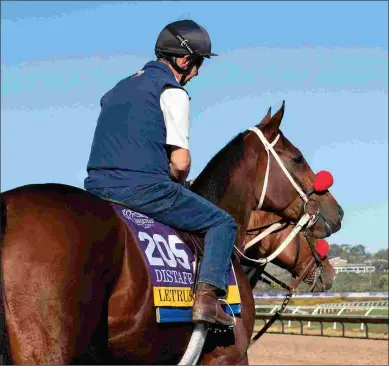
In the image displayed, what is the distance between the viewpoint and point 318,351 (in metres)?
18.1

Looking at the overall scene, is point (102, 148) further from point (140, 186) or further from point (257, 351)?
point (257, 351)

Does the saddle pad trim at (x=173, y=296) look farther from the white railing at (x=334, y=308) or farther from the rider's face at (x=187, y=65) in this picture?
the white railing at (x=334, y=308)

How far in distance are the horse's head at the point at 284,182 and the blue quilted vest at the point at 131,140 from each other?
177 centimetres

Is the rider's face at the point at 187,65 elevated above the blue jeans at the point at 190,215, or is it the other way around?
the rider's face at the point at 187,65

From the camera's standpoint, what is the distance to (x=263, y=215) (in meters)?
7.18

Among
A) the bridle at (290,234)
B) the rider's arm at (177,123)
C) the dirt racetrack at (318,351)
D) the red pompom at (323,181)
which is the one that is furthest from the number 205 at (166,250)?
the dirt racetrack at (318,351)

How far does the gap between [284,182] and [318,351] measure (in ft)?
38.5

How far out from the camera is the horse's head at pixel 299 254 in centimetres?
734

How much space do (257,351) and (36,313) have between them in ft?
49.6

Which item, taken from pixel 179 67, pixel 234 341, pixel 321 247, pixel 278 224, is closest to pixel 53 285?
pixel 234 341

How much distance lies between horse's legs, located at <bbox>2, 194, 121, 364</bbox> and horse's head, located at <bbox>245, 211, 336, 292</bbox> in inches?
118

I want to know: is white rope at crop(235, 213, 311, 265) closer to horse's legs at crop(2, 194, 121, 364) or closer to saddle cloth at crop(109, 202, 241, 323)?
saddle cloth at crop(109, 202, 241, 323)

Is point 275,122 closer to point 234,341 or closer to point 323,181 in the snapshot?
point 323,181

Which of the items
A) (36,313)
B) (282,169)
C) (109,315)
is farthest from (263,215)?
(36,313)
